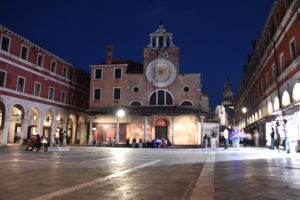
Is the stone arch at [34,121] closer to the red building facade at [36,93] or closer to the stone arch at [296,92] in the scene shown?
the red building facade at [36,93]

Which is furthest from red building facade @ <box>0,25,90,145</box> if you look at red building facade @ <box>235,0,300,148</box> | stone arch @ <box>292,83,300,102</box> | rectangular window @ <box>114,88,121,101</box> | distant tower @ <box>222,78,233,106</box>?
distant tower @ <box>222,78,233,106</box>

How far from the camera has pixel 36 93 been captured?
28.5m

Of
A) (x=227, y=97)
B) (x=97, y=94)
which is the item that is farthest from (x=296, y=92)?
(x=227, y=97)

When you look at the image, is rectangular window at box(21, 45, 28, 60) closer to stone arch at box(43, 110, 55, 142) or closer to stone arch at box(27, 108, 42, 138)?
stone arch at box(27, 108, 42, 138)

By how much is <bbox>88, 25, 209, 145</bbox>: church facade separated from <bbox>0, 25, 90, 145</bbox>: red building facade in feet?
11.7

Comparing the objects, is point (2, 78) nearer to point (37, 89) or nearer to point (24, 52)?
point (24, 52)

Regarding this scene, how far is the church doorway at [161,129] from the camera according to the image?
3253 centimetres

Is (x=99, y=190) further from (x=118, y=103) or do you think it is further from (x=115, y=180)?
(x=118, y=103)

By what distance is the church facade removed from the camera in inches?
1264

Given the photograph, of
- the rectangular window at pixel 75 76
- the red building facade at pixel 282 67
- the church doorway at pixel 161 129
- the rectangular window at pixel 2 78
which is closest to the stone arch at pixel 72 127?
the rectangular window at pixel 75 76

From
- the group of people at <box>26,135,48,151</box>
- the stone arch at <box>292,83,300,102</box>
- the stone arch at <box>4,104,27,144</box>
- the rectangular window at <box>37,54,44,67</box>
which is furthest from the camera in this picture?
the rectangular window at <box>37,54,44,67</box>

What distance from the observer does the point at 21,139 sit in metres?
25.8

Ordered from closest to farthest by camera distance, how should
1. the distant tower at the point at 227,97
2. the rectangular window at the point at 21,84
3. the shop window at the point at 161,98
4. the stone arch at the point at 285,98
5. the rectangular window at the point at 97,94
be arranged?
1. the stone arch at the point at 285,98
2. the rectangular window at the point at 21,84
3. the shop window at the point at 161,98
4. the rectangular window at the point at 97,94
5. the distant tower at the point at 227,97

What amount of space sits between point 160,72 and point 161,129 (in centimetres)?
839
